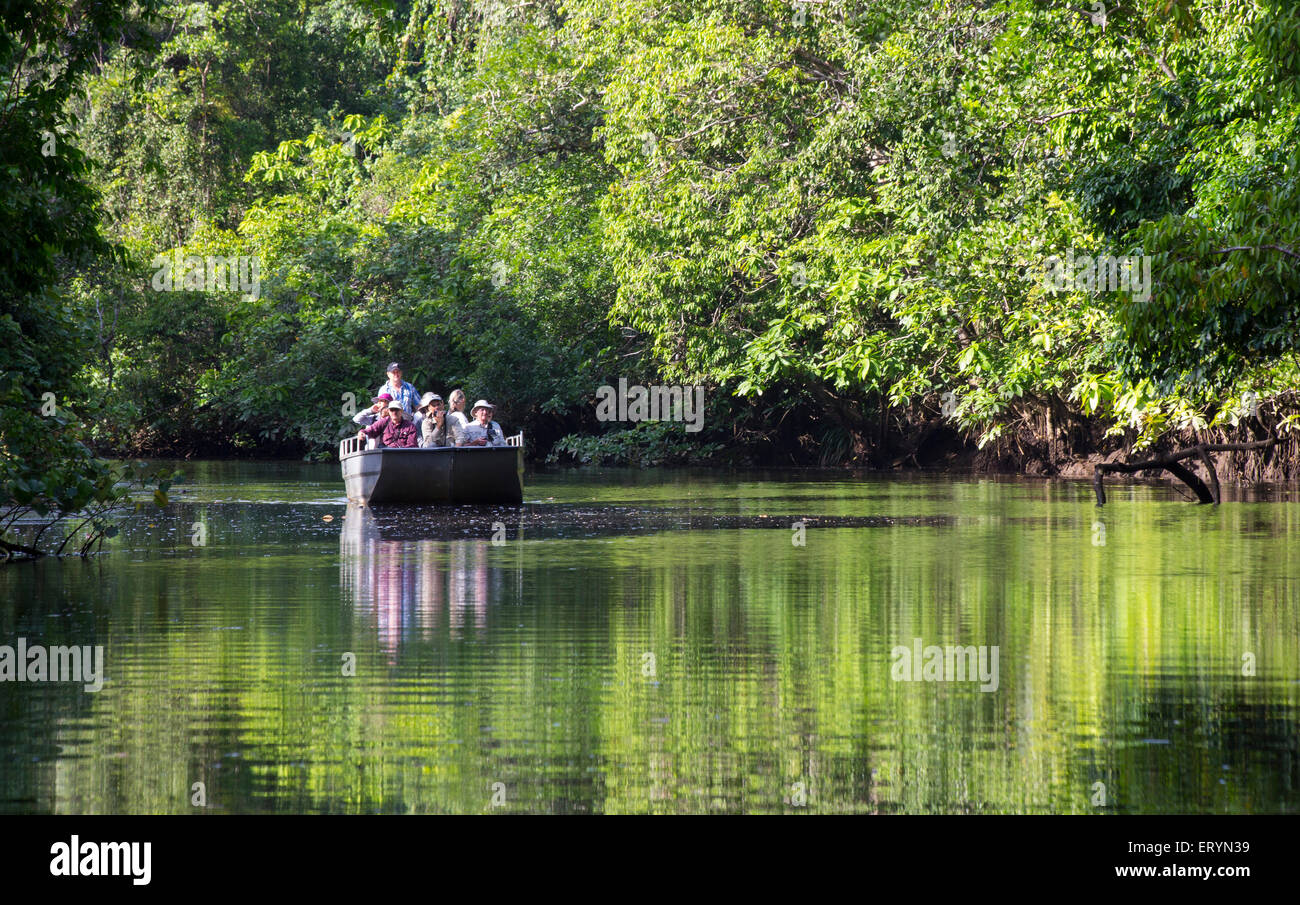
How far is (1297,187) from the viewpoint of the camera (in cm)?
1451

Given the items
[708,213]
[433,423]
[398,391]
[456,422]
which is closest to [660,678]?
[456,422]

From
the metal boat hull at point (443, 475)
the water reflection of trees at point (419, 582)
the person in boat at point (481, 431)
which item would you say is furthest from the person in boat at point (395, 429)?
the water reflection of trees at point (419, 582)

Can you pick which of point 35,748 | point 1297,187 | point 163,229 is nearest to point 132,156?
point 163,229

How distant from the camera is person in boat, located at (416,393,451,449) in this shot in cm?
2558

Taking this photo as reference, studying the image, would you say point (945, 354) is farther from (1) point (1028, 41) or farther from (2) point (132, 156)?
(2) point (132, 156)

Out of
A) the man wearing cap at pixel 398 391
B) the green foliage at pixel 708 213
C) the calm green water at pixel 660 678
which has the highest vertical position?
the green foliage at pixel 708 213

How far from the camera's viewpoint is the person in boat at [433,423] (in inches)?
1007

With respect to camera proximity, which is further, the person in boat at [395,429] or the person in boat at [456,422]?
the person in boat at [395,429]

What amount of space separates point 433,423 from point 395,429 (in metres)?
0.70

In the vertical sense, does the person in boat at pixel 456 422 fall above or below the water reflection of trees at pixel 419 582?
above

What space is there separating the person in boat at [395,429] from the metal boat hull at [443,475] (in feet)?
4.11

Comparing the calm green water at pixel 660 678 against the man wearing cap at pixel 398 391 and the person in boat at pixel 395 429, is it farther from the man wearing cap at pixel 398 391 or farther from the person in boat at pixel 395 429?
the man wearing cap at pixel 398 391

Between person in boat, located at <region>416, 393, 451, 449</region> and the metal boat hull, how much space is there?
1.35 m
